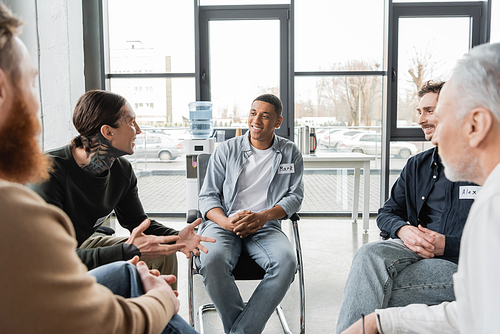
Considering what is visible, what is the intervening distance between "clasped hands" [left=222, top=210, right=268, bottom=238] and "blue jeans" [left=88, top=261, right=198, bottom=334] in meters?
0.97

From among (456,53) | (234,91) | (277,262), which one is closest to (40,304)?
(277,262)

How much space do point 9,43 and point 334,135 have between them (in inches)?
173

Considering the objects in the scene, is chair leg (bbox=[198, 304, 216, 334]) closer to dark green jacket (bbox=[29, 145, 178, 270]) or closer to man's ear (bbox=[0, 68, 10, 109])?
dark green jacket (bbox=[29, 145, 178, 270])

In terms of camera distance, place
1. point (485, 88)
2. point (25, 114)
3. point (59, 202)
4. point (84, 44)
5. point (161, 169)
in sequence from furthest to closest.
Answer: point (161, 169)
point (84, 44)
point (59, 202)
point (485, 88)
point (25, 114)

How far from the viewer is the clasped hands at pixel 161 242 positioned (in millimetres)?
1592

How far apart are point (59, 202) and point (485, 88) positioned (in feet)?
5.19

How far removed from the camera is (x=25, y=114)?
69 cm

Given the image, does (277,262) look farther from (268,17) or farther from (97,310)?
(268,17)

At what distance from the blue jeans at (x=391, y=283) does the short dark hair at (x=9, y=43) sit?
1.42 metres

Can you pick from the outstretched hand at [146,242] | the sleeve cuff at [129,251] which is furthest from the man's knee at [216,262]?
the sleeve cuff at [129,251]

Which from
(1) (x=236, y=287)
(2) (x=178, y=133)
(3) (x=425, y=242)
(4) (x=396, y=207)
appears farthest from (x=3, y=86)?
(2) (x=178, y=133)

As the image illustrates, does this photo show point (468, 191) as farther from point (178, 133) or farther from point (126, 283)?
point (178, 133)

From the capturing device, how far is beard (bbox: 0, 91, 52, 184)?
0.68m

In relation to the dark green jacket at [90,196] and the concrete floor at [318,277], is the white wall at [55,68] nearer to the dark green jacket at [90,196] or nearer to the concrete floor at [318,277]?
the concrete floor at [318,277]
